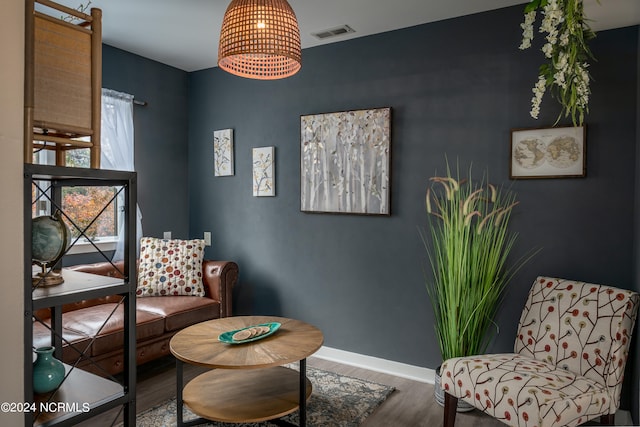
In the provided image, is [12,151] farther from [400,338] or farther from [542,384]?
[400,338]

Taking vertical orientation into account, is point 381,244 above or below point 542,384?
above

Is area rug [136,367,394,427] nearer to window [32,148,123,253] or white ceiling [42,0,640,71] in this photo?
window [32,148,123,253]

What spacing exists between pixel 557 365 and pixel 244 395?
1.66m

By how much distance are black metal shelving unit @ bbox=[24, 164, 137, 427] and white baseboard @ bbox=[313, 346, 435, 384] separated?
6.95 ft

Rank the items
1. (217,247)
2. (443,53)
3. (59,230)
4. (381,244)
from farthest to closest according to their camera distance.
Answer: (217,247) → (381,244) → (443,53) → (59,230)

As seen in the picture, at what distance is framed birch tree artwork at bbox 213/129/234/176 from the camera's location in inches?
155

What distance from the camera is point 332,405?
2.60 metres

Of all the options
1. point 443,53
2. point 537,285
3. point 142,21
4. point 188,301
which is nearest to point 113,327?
point 188,301

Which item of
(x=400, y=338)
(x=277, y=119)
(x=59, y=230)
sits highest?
(x=277, y=119)

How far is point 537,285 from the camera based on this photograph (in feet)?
8.18

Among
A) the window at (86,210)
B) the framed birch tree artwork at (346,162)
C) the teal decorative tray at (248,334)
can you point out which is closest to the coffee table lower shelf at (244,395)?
the teal decorative tray at (248,334)

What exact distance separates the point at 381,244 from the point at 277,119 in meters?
1.41

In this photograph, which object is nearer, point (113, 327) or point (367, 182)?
point (113, 327)

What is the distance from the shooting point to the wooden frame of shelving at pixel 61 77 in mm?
1168
